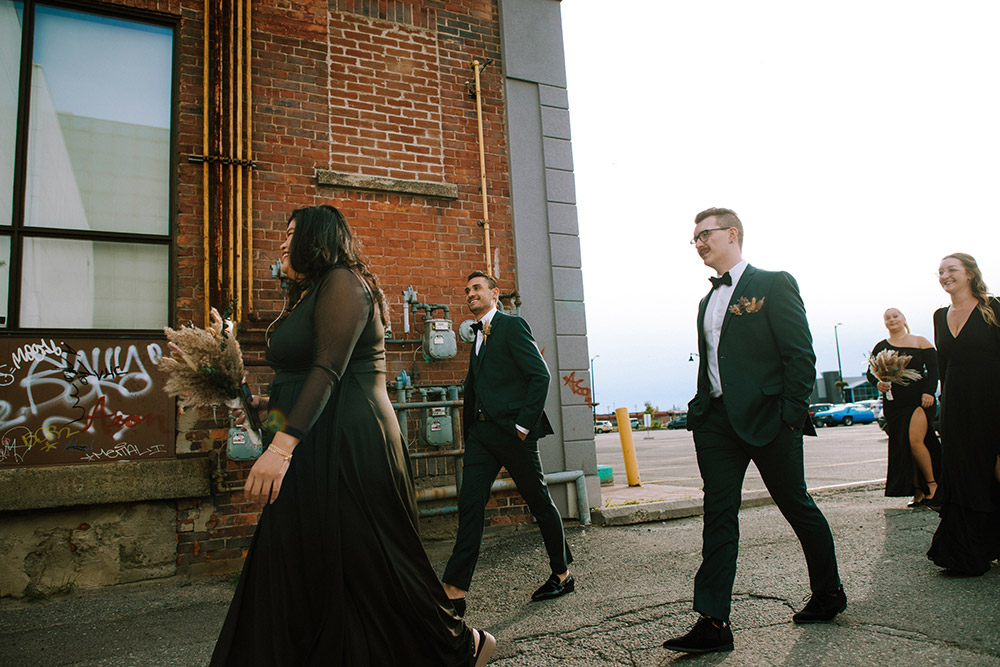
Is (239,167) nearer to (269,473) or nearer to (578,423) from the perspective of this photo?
(578,423)

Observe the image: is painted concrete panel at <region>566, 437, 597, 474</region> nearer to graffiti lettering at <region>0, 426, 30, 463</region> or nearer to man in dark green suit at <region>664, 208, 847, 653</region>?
man in dark green suit at <region>664, 208, 847, 653</region>

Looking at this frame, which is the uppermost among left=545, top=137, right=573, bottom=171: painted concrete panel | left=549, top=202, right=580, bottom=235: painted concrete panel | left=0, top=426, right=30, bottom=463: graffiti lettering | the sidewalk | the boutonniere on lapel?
left=545, top=137, right=573, bottom=171: painted concrete panel

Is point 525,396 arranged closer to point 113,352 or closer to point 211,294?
point 211,294

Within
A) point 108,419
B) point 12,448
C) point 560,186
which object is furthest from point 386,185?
point 12,448

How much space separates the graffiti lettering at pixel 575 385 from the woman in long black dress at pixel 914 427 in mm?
2780

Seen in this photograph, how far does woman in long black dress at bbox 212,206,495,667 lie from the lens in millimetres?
2199

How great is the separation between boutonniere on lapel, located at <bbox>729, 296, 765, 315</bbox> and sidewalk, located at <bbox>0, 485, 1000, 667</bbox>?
1554 mm

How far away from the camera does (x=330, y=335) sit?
2.30m

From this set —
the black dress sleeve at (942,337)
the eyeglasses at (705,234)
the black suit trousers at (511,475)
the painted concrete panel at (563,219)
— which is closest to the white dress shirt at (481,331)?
the black suit trousers at (511,475)

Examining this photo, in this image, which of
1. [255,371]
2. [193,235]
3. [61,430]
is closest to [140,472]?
[61,430]

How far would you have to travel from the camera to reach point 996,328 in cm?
445

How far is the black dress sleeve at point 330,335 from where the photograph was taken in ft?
7.23

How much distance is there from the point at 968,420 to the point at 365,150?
211 inches

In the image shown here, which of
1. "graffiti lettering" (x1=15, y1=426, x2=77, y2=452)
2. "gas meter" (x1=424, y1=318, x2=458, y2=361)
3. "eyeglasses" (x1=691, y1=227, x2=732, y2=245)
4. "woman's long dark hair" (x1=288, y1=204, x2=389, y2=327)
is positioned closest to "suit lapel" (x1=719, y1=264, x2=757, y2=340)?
"eyeglasses" (x1=691, y1=227, x2=732, y2=245)
